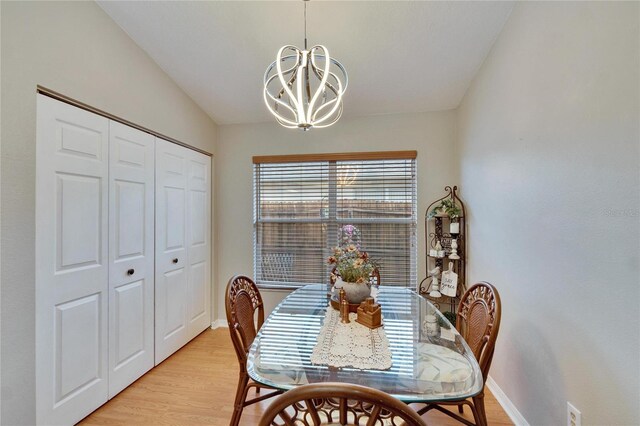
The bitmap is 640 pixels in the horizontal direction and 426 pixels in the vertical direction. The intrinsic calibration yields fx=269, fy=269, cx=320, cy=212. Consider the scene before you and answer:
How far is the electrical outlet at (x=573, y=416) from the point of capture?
125 centimetres

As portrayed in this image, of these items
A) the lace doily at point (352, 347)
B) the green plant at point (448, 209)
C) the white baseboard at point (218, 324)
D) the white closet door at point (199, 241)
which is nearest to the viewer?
the lace doily at point (352, 347)

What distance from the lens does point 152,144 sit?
2359mm

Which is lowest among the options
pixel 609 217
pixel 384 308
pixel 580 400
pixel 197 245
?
pixel 580 400

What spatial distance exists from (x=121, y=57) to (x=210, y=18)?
2.52 ft

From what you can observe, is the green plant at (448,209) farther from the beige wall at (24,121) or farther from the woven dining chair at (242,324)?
the beige wall at (24,121)

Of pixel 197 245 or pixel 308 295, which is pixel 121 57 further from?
pixel 308 295

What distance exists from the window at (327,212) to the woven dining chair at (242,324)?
1.27m

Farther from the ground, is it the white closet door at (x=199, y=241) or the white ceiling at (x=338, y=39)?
the white ceiling at (x=338, y=39)

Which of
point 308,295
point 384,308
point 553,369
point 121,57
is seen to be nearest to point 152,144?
point 121,57

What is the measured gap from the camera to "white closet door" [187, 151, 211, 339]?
287 cm

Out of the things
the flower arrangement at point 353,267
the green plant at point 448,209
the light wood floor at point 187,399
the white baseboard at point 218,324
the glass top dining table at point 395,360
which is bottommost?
the light wood floor at point 187,399

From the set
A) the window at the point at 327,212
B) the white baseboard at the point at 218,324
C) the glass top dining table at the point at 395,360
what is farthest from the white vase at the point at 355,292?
the white baseboard at the point at 218,324

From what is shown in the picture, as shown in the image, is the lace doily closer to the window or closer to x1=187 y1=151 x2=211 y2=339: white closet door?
the window

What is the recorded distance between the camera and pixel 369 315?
59.9 inches
